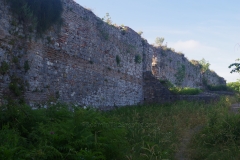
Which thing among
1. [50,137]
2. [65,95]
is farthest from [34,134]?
[65,95]

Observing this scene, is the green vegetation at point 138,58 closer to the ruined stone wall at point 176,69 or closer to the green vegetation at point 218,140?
the ruined stone wall at point 176,69

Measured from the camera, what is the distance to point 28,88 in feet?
30.6

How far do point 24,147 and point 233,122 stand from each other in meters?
5.58

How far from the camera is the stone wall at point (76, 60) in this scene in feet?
29.3

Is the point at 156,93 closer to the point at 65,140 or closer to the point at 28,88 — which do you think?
the point at 28,88

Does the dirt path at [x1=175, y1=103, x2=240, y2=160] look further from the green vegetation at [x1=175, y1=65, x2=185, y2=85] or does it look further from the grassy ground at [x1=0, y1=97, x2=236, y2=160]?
the green vegetation at [x1=175, y1=65, x2=185, y2=85]

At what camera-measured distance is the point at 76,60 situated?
39.5ft

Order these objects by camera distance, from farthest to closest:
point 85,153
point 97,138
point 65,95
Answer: point 65,95
point 97,138
point 85,153

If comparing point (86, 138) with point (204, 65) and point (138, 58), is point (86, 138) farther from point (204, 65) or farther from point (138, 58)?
point (204, 65)

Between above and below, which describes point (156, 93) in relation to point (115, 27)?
below

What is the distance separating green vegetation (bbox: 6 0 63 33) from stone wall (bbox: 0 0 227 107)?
231 millimetres

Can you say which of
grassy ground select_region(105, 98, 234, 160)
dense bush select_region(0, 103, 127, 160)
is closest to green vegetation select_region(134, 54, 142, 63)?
grassy ground select_region(105, 98, 234, 160)

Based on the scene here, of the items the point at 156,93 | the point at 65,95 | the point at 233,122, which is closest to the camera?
the point at 233,122

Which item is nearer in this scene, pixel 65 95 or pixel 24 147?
pixel 24 147
